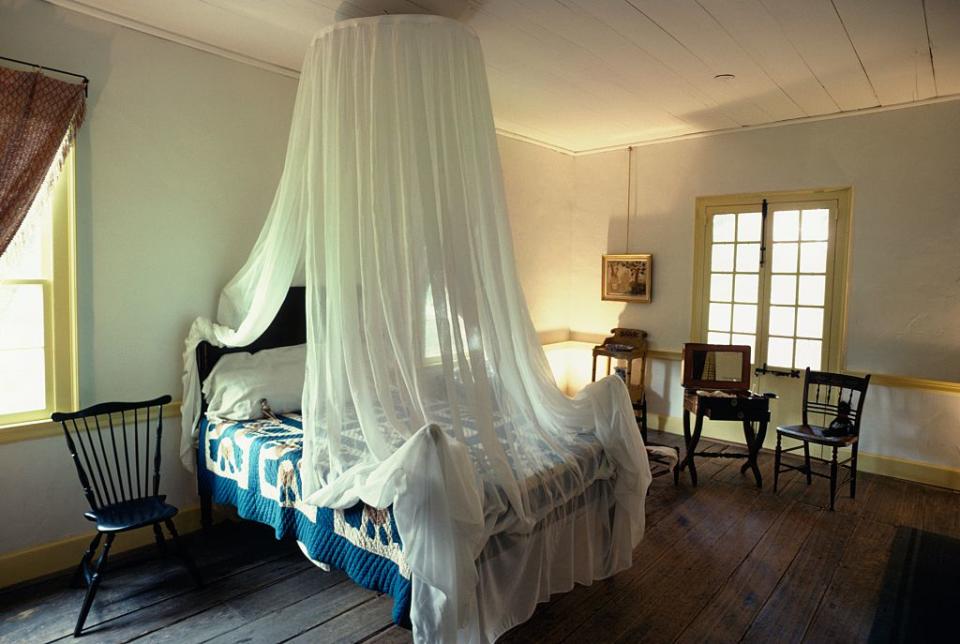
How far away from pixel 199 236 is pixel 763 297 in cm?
421

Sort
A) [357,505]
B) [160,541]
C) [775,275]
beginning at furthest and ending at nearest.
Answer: [775,275] → [160,541] → [357,505]

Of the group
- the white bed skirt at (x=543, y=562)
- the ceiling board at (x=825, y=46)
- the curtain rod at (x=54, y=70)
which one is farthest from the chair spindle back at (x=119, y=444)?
the ceiling board at (x=825, y=46)

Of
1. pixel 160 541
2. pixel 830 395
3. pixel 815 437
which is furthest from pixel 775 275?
pixel 160 541

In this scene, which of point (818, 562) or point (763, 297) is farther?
point (763, 297)

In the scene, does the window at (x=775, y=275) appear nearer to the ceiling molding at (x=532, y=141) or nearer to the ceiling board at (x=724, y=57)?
the ceiling board at (x=724, y=57)

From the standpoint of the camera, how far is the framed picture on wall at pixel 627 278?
18.6 feet

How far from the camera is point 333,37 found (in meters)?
2.51

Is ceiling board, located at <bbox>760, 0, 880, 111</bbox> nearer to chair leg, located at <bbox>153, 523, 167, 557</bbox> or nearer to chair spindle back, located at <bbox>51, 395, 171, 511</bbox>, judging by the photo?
chair spindle back, located at <bbox>51, 395, 171, 511</bbox>

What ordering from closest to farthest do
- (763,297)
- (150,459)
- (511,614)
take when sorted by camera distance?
(511,614) < (150,459) < (763,297)

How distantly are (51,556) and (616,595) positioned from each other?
2715 mm

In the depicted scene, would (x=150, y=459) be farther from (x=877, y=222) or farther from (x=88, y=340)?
(x=877, y=222)

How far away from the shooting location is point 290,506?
8.96 feet

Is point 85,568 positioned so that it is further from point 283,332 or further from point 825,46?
point 825,46

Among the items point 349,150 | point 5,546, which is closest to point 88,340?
point 5,546
